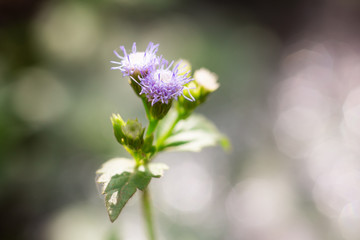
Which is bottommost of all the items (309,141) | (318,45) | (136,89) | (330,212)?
(136,89)

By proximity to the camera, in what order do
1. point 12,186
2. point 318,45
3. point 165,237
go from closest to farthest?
point 165,237, point 12,186, point 318,45

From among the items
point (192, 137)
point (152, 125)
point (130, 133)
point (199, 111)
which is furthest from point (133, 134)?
point (199, 111)

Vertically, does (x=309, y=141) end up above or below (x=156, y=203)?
above

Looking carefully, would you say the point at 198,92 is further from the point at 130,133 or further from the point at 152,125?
the point at 130,133

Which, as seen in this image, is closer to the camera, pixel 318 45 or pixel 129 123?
pixel 129 123

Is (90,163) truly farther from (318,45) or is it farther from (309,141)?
(318,45)

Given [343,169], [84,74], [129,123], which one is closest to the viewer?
[129,123]

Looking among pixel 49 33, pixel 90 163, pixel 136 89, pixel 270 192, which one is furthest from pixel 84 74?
pixel 136 89
